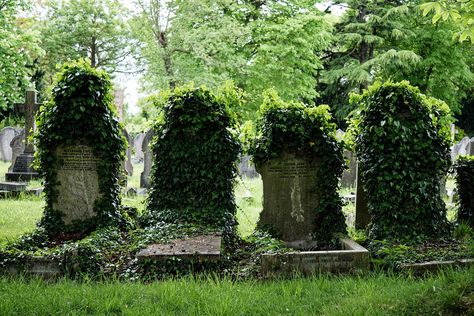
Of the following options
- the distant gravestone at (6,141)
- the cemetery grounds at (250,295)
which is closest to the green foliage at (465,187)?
the cemetery grounds at (250,295)

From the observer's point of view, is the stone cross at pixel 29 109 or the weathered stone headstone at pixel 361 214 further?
the stone cross at pixel 29 109

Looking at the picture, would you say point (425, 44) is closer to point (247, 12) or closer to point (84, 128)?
point (247, 12)

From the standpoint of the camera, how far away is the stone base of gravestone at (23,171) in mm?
14844

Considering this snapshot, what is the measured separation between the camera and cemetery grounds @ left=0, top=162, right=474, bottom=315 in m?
4.64

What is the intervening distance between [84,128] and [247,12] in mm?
19019

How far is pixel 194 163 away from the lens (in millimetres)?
8086

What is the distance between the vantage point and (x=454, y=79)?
27844mm

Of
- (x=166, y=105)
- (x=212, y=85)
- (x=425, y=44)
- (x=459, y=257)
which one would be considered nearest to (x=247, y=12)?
(x=212, y=85)

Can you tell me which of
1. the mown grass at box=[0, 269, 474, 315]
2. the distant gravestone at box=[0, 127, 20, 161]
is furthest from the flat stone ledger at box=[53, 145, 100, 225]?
the distant gravestone at box=[0, 127, 20, 161]

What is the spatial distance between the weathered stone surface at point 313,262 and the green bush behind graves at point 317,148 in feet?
4.88

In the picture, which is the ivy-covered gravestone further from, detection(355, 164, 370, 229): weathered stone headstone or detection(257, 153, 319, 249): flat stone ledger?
detection(355, 164, 370, 229): weathered stone headstone

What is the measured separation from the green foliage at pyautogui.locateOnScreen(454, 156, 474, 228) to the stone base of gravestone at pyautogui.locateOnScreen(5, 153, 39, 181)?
11971 millimetres

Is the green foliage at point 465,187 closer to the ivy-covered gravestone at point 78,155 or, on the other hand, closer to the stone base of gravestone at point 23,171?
the ivy-covered gravestone at point 78,155

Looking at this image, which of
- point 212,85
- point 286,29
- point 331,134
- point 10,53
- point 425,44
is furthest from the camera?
point 425,44
